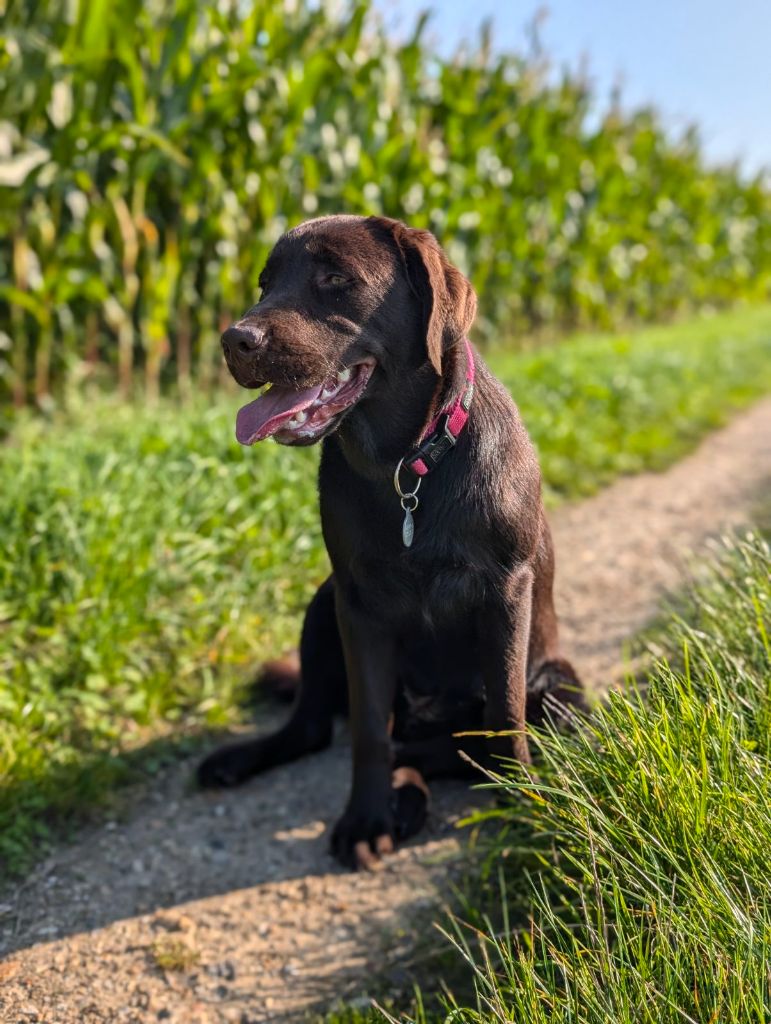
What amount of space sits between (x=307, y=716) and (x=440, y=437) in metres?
1.13

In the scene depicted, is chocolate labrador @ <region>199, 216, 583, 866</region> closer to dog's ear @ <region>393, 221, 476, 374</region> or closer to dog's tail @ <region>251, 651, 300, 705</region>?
dog's ear @ <region>393, 221, 476, 374</region>

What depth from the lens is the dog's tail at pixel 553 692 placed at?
2582mm

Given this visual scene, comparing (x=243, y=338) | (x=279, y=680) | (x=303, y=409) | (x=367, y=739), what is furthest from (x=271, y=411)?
(x=279, y=680)

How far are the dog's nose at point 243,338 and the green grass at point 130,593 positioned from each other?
137cm

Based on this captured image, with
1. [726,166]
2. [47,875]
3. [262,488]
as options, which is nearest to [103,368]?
[262,488]

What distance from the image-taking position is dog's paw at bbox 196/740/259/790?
284cm

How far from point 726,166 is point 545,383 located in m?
10.1

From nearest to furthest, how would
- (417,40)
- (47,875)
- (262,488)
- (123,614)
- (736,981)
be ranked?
1. (736,981)
2. (47,875)
3. (123,614)
4. (262,488)
5. (417,40)

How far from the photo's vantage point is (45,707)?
2848 millimetres

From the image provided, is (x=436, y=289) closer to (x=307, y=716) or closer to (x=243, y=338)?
(x=243, y=338)

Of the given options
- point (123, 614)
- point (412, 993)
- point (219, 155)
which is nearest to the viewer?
point (412, 993)

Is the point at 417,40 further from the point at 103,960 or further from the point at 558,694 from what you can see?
the point at 103,960

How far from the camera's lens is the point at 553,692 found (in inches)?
104

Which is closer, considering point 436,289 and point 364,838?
point 436,289
